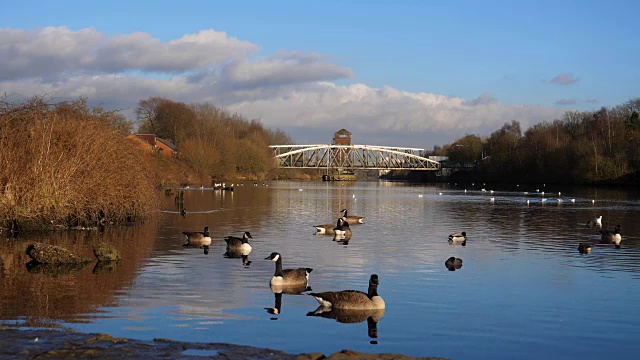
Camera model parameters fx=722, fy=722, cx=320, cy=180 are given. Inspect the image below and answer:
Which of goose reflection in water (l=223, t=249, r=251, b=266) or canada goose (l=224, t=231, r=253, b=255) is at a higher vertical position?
canada goose (l=224, t=231, r=253, b=255)

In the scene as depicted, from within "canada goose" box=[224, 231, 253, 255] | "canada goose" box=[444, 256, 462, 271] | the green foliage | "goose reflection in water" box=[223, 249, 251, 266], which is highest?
the green foliage

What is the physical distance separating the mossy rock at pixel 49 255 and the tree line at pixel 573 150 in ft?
313

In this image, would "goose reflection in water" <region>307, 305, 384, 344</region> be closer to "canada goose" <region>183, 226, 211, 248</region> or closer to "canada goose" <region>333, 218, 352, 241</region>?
"canada goose" <region>183, 226, 211, 248</region>

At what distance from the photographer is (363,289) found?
1775 cm

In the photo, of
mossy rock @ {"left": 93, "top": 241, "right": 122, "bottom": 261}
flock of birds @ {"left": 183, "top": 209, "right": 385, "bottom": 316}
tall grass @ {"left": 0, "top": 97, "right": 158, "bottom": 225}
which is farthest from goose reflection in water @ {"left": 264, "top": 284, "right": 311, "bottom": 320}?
tall grass @ {"left": 0, "top": 97, "right": 158, "bottom": 225}

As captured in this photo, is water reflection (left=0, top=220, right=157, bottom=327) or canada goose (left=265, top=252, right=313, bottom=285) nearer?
water reflection (left=0, top=220, right=157, bottom=327)

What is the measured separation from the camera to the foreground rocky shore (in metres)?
10.6

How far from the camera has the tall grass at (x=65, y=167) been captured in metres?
28.0

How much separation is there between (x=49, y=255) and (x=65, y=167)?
8.91 metres

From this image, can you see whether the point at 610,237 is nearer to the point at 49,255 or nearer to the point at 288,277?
the point at 288,277

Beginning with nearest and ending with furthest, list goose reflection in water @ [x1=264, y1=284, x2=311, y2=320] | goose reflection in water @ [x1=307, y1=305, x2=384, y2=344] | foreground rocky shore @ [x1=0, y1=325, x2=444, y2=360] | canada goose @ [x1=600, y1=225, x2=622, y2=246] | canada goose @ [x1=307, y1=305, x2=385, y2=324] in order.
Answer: foreground rocky shore @ [x1=0, y1=325, x2=444, y2=360] < goose reflection in water @ [x1=307, y1=305, x2=384, y2=344] < canada goose @ [x1=307, y1=305, x2=385, y2=324] < goose reflection in water @ [x1=264, y1=284, x2=311, y2=320] < canada goose @ [x1=600, y1=225, x2=622, y2=246]

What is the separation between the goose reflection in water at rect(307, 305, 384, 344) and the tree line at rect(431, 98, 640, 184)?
317ft

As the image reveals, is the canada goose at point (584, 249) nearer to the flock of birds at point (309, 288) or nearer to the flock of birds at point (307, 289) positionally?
the flock of birds at point (309, 288)

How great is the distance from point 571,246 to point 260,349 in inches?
809
